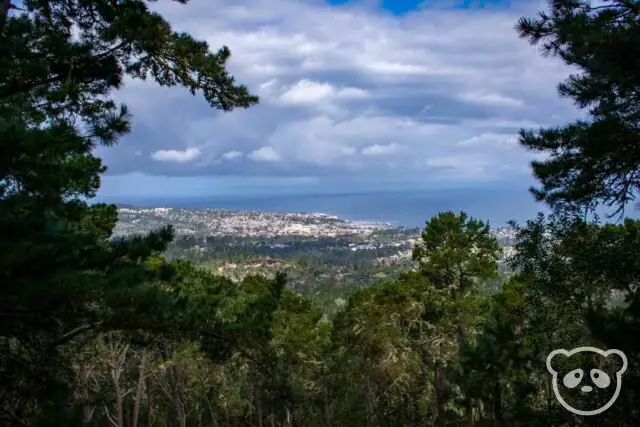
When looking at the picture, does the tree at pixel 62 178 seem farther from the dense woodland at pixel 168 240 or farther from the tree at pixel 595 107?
the tree at pixel 595 107

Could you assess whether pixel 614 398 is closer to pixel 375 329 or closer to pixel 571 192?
pixel 571 192

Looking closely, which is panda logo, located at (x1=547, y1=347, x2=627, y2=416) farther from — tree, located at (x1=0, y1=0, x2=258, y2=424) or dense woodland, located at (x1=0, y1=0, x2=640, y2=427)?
tree, located at (x1=0, y1=0, x2=258, y2=424)

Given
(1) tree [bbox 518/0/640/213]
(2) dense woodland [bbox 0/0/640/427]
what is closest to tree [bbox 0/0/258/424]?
(2) dense woodland [bbox 0/0/640/427]

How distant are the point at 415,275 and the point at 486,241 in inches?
91.1

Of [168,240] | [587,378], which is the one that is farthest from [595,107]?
[168,240]

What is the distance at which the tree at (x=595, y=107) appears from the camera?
15.0 feet

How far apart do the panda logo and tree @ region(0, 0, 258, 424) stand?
4135 millimetres

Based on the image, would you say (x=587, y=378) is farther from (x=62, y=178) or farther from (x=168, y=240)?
(x=62, y=178)

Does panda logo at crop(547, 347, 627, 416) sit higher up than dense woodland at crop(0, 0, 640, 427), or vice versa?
dense woodland at crop(0, 0, 640, 427)

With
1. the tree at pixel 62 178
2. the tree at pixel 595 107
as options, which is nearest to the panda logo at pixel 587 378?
the tree at pixel 595 107

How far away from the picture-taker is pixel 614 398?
519cm

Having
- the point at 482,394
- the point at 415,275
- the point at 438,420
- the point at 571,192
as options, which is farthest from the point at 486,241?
the point at 571,192

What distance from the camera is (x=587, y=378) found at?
5824 mm

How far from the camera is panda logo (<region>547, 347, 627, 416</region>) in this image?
529 centimetres
